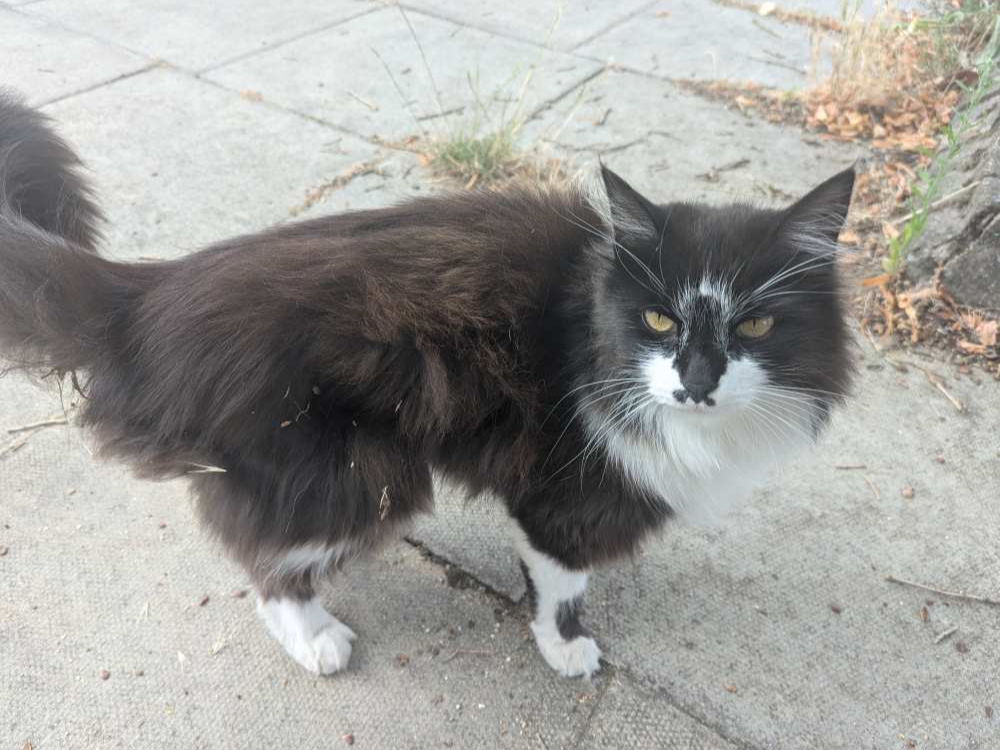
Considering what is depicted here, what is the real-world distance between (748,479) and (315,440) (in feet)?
4.10

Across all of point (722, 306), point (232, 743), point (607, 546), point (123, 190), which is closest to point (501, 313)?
point (722, 306)

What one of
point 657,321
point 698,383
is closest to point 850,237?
point 657,321

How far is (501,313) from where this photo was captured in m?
1.95

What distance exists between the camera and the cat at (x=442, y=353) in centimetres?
182

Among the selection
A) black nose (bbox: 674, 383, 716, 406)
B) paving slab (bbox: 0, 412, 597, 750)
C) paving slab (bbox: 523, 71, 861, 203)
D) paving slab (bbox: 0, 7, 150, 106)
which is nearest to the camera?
black nose (bbox: 674, 383, 716, 406)

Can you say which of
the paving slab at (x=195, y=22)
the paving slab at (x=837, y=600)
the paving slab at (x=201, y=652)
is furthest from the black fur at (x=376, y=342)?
the paving slab at (x=195, y=22)

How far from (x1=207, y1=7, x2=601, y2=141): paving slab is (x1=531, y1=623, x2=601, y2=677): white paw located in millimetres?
3234

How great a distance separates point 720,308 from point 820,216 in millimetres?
348

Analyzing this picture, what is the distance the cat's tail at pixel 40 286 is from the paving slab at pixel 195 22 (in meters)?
3.71

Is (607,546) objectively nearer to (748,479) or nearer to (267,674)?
(748,479)

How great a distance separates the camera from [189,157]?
14.5ft

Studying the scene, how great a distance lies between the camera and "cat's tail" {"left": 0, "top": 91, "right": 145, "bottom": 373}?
1768 millimetres

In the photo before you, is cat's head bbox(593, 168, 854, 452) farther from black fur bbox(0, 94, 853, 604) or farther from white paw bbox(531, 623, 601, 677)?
white paw bbox(531, 623, 601, 677)

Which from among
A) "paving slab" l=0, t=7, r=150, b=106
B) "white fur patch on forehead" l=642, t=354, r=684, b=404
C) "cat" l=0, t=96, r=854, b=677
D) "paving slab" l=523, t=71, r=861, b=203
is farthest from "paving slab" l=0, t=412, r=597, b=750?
"paving slab" l=0, t=7, r=150, b=106
